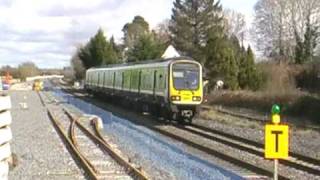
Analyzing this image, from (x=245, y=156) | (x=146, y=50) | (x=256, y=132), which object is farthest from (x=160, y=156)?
(x=146, y=50)

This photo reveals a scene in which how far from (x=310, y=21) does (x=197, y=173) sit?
71142mm

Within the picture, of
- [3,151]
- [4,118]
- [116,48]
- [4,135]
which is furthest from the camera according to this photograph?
[116,48]

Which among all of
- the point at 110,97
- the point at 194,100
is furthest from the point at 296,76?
the point at 194,100

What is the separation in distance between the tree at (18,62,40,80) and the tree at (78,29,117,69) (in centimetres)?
5070

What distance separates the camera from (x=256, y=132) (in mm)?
25234

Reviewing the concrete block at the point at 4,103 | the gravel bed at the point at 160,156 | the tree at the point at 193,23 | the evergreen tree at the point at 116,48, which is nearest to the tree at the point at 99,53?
the evergreen tree at the point at 116,48

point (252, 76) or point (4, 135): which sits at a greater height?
point (252, 76)

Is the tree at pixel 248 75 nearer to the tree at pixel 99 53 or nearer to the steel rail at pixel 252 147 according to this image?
the steel rail at pixel 252 147

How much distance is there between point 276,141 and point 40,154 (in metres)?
10.6

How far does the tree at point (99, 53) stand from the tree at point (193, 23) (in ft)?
49.0

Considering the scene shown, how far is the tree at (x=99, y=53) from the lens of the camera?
89.9 meters

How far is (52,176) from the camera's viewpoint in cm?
1374

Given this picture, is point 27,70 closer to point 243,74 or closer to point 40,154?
point 243,74

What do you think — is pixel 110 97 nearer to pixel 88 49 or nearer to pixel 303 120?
pixel 303 120
